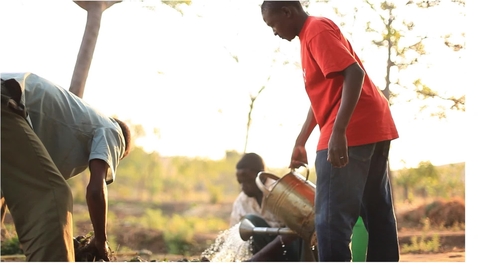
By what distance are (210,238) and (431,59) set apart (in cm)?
239

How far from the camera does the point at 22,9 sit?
3375 millimetres

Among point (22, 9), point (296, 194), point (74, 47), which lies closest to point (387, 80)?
point (296, 194)

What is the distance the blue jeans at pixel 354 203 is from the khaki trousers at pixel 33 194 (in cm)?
76

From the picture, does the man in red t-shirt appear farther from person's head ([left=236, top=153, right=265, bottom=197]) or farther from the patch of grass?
the patch of grass

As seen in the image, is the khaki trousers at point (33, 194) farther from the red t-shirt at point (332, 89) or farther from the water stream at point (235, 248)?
the water stream at point (235, 248)

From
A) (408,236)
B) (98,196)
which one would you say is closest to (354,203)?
(98,196)

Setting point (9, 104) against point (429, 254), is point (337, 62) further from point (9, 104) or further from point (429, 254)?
point (429, 254)

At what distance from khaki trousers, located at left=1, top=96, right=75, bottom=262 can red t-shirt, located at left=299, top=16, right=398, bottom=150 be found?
813 mm

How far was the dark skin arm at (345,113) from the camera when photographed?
1869 mm

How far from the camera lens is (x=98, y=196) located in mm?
2029

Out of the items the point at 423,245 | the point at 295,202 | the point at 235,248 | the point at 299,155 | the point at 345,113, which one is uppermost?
the point at 345,113

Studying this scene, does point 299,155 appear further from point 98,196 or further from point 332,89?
point 98,196

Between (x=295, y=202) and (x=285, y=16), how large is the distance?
0.87 meters

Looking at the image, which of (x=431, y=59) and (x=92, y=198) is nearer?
(x=92, y=198)
